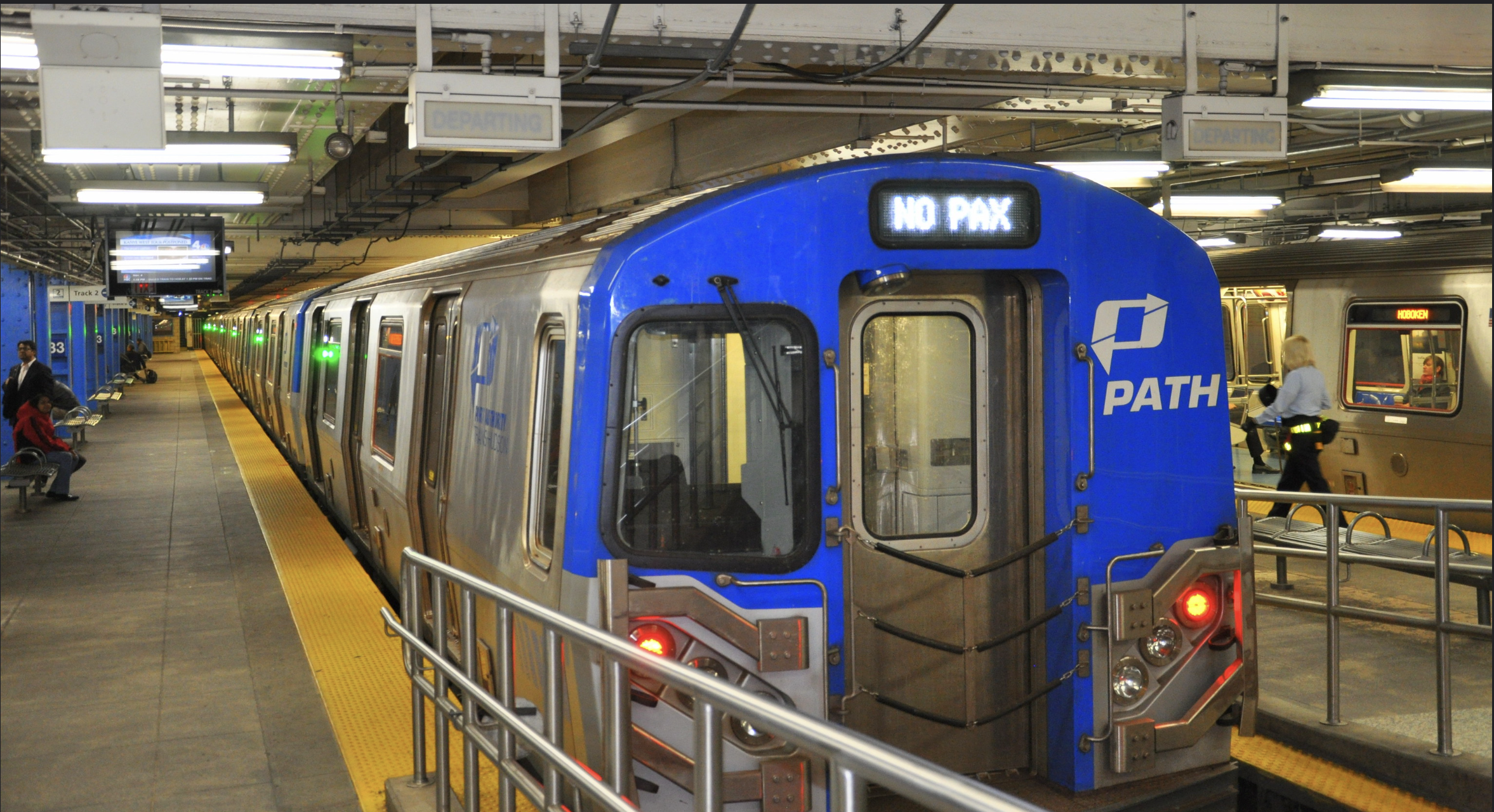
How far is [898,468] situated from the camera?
183 inches

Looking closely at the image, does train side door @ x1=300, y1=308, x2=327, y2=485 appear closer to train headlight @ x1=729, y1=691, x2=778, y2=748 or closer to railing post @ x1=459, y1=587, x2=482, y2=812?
→ railing post @ x1=459, y1=587, x2=482, y2=812

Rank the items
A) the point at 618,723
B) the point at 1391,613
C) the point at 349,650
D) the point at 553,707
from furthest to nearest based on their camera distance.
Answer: the point at 349,650 < the point at 1391,613 < the point at 553,707 < the point at 618,723

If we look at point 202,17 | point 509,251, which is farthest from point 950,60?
point 202,17

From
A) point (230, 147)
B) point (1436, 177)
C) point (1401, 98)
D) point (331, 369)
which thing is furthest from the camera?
point (331, 369)

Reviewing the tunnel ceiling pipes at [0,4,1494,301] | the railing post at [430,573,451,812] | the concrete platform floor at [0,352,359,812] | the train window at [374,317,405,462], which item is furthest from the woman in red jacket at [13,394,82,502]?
the railing post at [430,573,451,812]

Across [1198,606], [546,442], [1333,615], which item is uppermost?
[546,442]

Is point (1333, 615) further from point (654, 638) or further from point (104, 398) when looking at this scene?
point (104, 398)

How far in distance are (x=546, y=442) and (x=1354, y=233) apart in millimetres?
13596

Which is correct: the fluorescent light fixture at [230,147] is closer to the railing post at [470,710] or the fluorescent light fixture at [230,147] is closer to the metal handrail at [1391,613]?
the railing post at [470,710]

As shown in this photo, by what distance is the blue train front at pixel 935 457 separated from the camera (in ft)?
13.5

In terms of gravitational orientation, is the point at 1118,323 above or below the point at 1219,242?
below

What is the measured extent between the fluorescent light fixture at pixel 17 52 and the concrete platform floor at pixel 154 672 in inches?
118

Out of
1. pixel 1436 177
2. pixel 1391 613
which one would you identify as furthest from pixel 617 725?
pixel 1436 177

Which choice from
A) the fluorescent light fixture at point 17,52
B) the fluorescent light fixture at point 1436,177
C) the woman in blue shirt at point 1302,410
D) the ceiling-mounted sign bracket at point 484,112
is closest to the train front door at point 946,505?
the ceiling-mounted sign bracket at point 484,112
